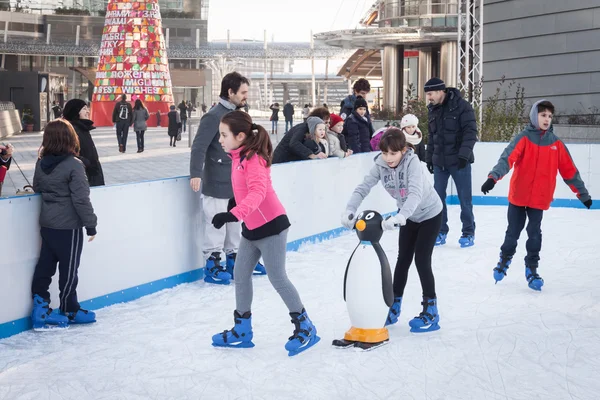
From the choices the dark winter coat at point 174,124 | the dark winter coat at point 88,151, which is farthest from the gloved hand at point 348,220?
the dark winter coat at point 174,124

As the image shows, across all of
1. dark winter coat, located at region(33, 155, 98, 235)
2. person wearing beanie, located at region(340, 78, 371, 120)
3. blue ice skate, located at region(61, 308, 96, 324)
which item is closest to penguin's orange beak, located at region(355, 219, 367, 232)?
dark winter coat, located at region(33, 155, 98, 235)

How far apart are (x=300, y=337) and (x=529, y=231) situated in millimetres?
2340

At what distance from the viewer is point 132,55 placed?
2941 cm

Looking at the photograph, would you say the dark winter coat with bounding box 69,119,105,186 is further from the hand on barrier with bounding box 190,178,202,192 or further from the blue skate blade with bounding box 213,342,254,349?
the blue skate blade with bounding box 213,342,254,349

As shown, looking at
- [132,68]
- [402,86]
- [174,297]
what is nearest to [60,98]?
[132,68]

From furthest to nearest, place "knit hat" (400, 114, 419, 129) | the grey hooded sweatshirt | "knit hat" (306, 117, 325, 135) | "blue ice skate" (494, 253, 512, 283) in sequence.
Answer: "knit hat" (306, 117, 325, 135) → "knit hat" (400, 114, 419, 129) → "blue ice skate" (494, 253, 512, 283) → the grey hooded sweatshirt

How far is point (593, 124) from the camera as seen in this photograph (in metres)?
17.6

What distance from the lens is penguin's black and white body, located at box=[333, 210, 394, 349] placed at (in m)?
4.27

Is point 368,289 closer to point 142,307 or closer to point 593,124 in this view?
point 142,307

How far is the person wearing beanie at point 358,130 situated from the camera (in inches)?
361

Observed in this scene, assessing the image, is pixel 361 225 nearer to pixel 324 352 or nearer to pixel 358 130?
pixel 324 352

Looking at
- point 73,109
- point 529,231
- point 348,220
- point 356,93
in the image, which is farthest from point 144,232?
point 356,93

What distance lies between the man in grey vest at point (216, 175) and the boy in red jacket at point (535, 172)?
1.88 meters

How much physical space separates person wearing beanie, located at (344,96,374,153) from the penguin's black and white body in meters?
4.83
